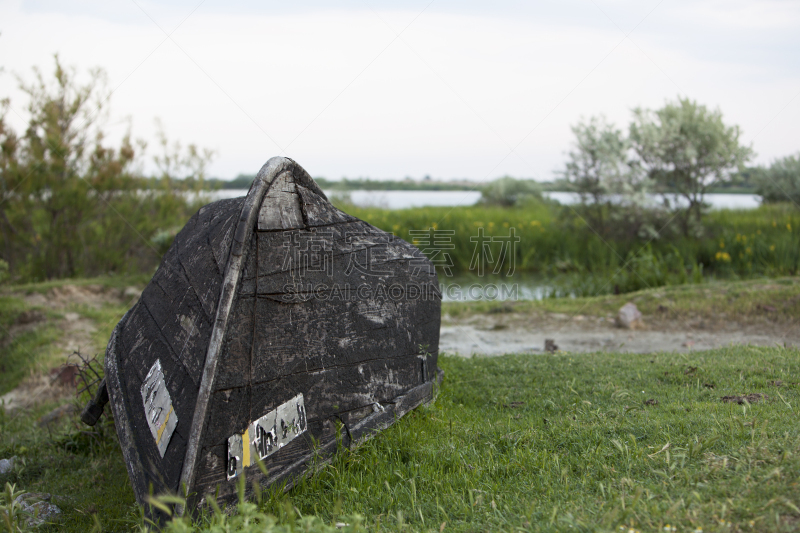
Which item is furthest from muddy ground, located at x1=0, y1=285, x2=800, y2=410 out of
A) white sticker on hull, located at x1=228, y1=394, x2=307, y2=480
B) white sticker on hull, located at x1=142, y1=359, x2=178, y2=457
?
white sticker on hull, located at x1=142, y1=359, x2=178, y2=457

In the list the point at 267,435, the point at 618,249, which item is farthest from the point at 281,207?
the point at 618,249

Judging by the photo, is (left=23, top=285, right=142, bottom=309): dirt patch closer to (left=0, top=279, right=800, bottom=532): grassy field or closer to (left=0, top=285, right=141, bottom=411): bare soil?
(left=0, top=285, right=141, bottom=411): bare soil

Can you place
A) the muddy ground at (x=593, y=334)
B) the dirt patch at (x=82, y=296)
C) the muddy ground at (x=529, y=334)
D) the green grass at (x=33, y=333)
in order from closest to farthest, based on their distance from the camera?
the muddy ground at (x=529, y=334)
the green grass at (x=33, y=333)
the muddy ground at (x=593, y=334)
the dirt patch at (x=82, y=296)

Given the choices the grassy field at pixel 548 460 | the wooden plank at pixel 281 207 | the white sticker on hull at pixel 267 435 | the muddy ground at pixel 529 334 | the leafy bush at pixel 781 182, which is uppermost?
the leafy bush at pixel 781 182

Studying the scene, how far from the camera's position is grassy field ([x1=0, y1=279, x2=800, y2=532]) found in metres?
2.09

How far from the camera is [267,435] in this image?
2570mm

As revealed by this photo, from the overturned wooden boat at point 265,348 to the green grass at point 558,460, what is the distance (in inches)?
9.3

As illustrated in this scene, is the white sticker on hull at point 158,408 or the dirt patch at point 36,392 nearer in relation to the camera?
the white sticker on hull at point 158,408

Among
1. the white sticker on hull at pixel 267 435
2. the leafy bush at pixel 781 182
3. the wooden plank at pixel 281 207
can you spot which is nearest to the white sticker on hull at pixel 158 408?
the white sticker on hull at pixel 267 435

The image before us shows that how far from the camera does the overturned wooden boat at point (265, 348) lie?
2443 millimetres

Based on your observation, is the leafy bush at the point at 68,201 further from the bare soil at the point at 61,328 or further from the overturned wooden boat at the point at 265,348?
the overturned wooden boat at the point at 265,348

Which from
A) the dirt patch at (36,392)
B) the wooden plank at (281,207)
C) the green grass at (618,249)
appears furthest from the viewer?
the green grass at (618,249)

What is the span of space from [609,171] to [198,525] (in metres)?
11.5

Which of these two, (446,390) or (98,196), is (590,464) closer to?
(446,390)
